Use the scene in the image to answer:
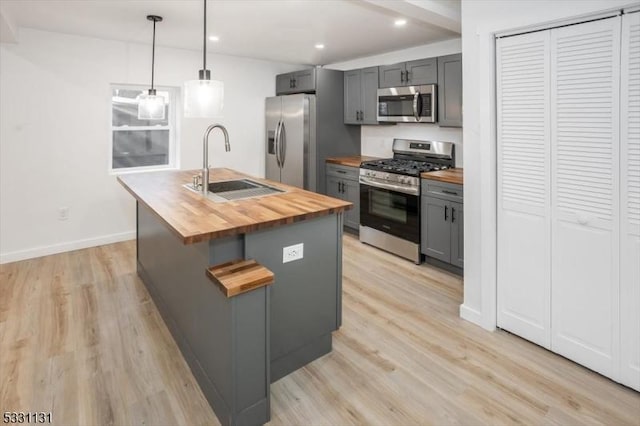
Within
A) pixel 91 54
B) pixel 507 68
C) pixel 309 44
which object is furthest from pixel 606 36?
pixel 91 54

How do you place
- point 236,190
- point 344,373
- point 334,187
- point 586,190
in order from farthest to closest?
point 334,187, point 236,190, point 344,373, point 586,190

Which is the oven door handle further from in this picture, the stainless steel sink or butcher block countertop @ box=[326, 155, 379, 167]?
the stainless steel sink

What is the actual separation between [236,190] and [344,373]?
5.12 feet

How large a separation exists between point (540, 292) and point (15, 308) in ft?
12.7

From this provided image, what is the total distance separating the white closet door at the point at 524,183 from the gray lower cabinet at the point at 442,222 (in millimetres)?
1019

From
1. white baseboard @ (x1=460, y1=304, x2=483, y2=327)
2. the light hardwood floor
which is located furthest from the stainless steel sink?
white baseboard @ (x1=460, y1=304, x2=483, y2=327)

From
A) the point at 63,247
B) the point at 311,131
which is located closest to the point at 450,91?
the point at 311,131

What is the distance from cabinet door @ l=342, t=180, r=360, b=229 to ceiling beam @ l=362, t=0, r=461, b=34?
84.4 inches

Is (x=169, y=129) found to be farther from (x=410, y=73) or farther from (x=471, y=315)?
(x=471, y=315)

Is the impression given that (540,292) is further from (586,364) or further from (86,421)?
(86,421)

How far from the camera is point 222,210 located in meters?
2.24

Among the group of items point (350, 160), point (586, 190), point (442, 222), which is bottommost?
point (442, 222)

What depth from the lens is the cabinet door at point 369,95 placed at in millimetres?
4954

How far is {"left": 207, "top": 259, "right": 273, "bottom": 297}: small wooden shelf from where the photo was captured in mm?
1710
